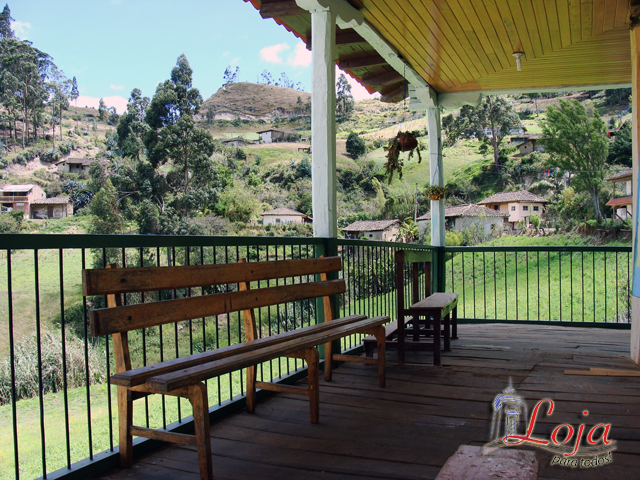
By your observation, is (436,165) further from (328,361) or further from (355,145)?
(355,145)

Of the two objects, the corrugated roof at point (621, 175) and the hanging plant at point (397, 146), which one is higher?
the corrugated roof at point (621, 175)

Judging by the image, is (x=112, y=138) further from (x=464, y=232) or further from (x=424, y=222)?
(x=464, y=232)

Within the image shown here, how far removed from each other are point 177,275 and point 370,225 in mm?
32202

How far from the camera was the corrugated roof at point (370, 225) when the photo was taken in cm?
3327

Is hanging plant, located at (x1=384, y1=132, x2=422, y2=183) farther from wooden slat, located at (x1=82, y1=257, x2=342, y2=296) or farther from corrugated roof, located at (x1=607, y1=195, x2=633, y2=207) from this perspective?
corrugated roof, located at (x1=607, y1=195, x2=633, y2=207)

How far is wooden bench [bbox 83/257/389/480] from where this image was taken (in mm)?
1662

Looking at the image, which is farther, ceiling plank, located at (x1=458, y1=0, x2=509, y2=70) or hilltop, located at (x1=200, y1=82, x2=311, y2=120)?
hilltop, located at (x1=200, y1=82, x2=311, y2=120)

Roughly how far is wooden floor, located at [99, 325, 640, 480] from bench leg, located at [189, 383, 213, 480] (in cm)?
11

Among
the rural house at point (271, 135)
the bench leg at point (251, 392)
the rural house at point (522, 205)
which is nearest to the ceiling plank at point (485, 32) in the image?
the bench leg at point (251, 392)

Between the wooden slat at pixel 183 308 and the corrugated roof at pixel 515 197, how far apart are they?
31245mm

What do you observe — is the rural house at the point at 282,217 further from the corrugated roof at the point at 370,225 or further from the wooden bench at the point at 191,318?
the wooden bench at the point at 191,318

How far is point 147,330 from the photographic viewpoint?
18.1 meters

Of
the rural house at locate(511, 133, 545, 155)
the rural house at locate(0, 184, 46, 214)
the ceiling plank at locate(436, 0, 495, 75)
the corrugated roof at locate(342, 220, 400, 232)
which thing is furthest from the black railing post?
the rural house at locate(0, 184, 46, 214)

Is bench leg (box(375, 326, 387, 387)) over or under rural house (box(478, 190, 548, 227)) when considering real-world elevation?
under
